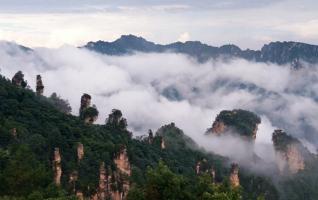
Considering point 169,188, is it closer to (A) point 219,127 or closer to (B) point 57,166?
(B) point 57,166

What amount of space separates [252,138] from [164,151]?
6206cm

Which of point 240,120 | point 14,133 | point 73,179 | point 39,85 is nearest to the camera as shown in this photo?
point 73,179

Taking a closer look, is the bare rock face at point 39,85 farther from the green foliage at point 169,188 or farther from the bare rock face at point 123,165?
the green foliage at point 169,188

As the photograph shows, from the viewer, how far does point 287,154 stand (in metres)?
167

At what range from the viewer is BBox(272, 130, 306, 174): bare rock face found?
551 feet

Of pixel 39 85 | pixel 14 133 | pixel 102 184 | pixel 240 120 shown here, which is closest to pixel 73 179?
pixel 102 184

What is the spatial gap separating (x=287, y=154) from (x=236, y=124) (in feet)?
Result: 62.6

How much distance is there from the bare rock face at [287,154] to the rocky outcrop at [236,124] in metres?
11.4

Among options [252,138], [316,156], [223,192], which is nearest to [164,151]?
[252,138]

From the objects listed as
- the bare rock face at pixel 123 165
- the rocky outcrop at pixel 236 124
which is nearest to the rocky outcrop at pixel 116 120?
the bare rock face at pixel 123 165

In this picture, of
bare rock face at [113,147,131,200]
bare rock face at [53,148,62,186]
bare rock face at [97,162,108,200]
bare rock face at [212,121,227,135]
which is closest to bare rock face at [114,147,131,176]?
bare rock face at [113,147,131,200]

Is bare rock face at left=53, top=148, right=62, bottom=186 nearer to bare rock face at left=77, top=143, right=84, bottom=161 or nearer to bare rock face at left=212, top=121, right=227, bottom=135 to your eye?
bare rock face at left=77, top=143, right=84, bottom=161

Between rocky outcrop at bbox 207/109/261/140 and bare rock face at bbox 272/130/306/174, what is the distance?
1136 cm

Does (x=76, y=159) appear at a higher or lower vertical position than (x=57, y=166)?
lower
